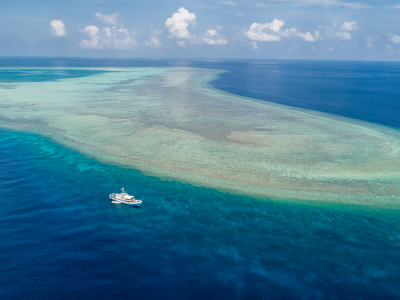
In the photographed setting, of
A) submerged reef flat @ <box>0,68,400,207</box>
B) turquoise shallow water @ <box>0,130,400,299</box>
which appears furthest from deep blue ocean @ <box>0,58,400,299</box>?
submerged reef flat @ <box>0,68,400,207</box>

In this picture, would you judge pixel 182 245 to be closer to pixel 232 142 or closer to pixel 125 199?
pixel 125 199

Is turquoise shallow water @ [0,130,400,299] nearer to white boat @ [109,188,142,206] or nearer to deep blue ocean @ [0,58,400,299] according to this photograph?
deep blue ocean @ [0,58,400,299]

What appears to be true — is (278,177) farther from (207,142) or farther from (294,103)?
(294,103)

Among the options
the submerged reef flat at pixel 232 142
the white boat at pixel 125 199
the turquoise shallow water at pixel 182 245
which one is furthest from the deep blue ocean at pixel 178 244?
the submerged reef flat at pixel 232 142

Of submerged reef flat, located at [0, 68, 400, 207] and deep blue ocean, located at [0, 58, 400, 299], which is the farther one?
submerged reef flat, located at [0, 68, 400, 207]

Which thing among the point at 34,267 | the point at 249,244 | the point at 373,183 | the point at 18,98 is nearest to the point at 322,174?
the point at 373,183

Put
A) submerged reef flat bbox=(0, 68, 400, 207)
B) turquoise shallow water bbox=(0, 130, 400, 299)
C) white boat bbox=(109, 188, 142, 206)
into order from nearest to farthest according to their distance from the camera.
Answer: turquoise shallow water bbox=(0, 130, 400, 299) → white boat bbox=(109, 188, 142, 206) → submerged reef flat bbox=(0, 68, 400, 207)

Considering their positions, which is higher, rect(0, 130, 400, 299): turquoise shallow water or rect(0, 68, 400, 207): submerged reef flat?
rect(0, 68, 400, 207): submerged reef flat
